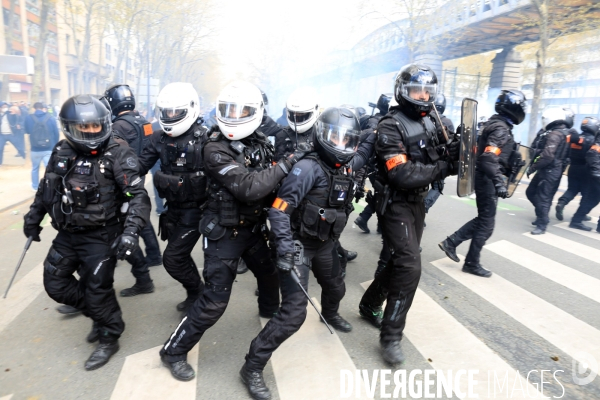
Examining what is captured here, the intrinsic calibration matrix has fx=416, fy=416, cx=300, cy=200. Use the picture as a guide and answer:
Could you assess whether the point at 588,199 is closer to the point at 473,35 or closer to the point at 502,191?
the point at 502,191

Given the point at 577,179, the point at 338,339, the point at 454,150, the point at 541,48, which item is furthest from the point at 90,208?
the point at 541,48

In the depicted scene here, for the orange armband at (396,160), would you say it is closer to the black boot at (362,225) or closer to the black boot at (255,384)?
the black boot at (255,384)

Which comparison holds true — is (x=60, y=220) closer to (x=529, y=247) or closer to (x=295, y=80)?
(x=529, y=247)

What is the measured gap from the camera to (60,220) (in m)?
3.03

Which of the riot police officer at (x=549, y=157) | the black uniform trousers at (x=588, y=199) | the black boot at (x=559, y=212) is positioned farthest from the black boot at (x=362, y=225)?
the black boot at (x=559, y=212)

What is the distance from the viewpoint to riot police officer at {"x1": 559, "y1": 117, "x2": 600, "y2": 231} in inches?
277

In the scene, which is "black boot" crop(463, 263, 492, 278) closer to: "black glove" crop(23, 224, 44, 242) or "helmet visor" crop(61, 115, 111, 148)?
"helmet visor" crop(61, 115, 111, 148)

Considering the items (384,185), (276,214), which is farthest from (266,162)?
(384,185)

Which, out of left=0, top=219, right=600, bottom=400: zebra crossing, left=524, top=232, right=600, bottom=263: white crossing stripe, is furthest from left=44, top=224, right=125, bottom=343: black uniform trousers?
left=524, top=232, right=600, bottom=263: white crossing stripe

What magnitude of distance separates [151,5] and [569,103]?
3726 cm

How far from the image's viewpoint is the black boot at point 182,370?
9.53 feet

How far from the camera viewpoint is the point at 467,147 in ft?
10.6

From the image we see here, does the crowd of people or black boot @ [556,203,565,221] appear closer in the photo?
the crowd of people

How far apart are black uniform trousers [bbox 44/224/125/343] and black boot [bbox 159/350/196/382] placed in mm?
571
